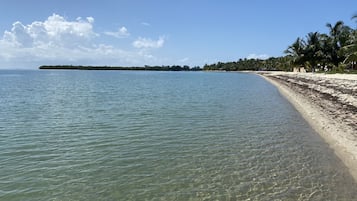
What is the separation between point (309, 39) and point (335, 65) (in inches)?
455

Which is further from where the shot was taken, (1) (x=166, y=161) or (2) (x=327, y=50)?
(2) (x=327, y=50)

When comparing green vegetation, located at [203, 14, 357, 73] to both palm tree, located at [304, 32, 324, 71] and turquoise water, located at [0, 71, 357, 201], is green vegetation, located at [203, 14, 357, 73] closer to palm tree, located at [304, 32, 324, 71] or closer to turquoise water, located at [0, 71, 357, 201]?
palm tree, located at [304, 32, 324, 71]

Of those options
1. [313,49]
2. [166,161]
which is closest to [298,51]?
[313,49]

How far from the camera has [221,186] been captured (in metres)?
7.29

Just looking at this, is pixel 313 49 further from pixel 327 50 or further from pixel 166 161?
pixel 166 161

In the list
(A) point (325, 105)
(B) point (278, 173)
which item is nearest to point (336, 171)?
(B) point (278, 173)

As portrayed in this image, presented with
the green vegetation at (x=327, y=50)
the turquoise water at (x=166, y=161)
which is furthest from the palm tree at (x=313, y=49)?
the turquoise water at (x=166, y=161)

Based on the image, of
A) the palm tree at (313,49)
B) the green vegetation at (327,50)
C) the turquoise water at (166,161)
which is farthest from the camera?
the palm tree at (313,49)

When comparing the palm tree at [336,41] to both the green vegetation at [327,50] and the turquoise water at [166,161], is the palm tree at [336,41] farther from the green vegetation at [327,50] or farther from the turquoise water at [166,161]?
the turquoise water at [166,161]

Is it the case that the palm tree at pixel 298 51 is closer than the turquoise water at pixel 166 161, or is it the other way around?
the turquoise water at pixel 166 161

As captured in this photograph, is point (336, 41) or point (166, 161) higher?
point (336, 41)

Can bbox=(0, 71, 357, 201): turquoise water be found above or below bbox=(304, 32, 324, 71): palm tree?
below

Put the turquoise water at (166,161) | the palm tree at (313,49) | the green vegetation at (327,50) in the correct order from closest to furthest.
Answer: the turquoise water at (166,161) → the green vegetation at (327,50) → the palm tree at (313,49)

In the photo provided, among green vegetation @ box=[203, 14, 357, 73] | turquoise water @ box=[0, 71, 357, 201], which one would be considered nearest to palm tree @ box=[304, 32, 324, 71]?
green vegetation @ box=[203, 14, 357, 73]
